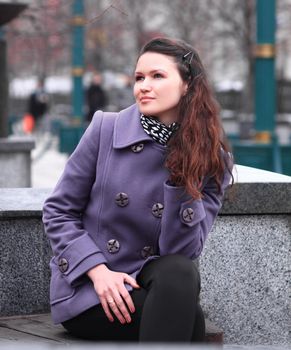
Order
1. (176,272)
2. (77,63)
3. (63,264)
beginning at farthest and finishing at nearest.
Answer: (77,63), (63,264), (176,272)

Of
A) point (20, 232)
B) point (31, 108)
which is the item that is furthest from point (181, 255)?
point (31, 108)

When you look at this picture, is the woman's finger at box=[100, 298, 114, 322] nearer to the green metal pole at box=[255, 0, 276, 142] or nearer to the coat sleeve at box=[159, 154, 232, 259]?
the coat sleeve at box=[159, 154, 232, 259]

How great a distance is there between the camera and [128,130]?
13.5 ft

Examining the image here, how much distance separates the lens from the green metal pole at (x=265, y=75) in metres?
14.0

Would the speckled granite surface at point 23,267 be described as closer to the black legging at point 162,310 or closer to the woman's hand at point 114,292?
the black legging at point 162,310

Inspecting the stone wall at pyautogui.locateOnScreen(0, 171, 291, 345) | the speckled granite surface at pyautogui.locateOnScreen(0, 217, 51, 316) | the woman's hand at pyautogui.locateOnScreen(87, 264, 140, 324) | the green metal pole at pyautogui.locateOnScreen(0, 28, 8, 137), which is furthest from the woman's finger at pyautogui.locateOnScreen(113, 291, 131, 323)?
the green metal pole at pyautogui.locateOnScreen(0, 28, 8, 137)

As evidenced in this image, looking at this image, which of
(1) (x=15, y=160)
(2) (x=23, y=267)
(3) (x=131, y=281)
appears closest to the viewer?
(3) (x=131, y=281)

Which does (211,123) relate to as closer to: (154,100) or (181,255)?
(154,100)

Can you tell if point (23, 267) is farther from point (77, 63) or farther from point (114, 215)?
point (77, 63)

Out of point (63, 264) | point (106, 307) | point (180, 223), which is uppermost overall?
point (180, 223)

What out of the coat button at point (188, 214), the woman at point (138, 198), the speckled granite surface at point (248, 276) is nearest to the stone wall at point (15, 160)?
the speckled granite surface at point (248, 276)

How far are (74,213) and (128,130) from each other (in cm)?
37

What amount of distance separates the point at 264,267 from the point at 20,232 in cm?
A: 122

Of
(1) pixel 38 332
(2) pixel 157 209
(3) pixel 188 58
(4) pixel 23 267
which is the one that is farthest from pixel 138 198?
(4) pixel 23 267
